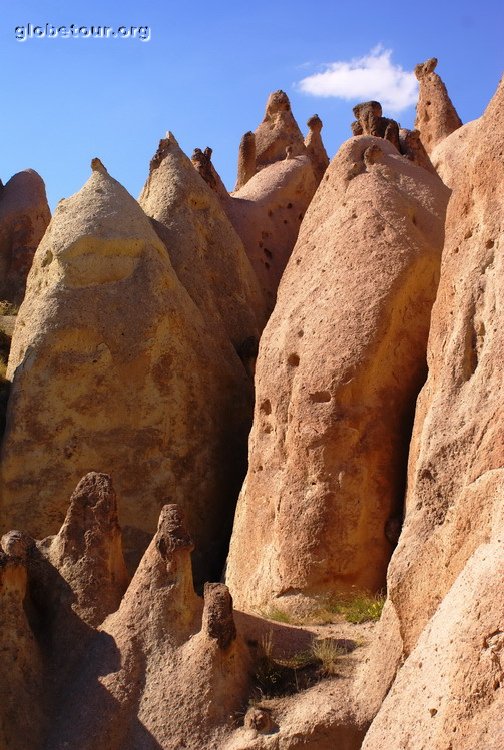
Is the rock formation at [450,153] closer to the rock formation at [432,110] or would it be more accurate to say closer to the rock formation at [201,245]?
the rock formation at [432,110]

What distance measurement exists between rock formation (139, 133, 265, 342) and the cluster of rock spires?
4cm

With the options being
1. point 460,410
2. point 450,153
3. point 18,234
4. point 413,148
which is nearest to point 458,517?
point 460,410

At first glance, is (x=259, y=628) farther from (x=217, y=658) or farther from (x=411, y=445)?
(x=411, y=445)

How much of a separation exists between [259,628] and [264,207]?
1085cm

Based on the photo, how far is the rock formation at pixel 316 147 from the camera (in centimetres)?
2183

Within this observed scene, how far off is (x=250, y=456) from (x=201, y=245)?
4590 mm

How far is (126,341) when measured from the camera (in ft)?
42.2

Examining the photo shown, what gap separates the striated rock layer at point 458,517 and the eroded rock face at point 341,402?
60cm

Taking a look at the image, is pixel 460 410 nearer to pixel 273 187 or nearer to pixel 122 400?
pixel 122 400

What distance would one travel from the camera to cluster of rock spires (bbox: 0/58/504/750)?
26.7 ft

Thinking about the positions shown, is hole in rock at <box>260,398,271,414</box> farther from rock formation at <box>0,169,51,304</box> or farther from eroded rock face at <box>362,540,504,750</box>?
rock formation at <box>0,169,51,304</box>

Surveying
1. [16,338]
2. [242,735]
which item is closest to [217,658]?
[242,735]

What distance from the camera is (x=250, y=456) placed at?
37.8ft

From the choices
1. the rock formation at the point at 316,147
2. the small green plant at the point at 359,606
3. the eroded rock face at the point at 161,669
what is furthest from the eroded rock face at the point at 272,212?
the eroded rock face at the point at 161,669
